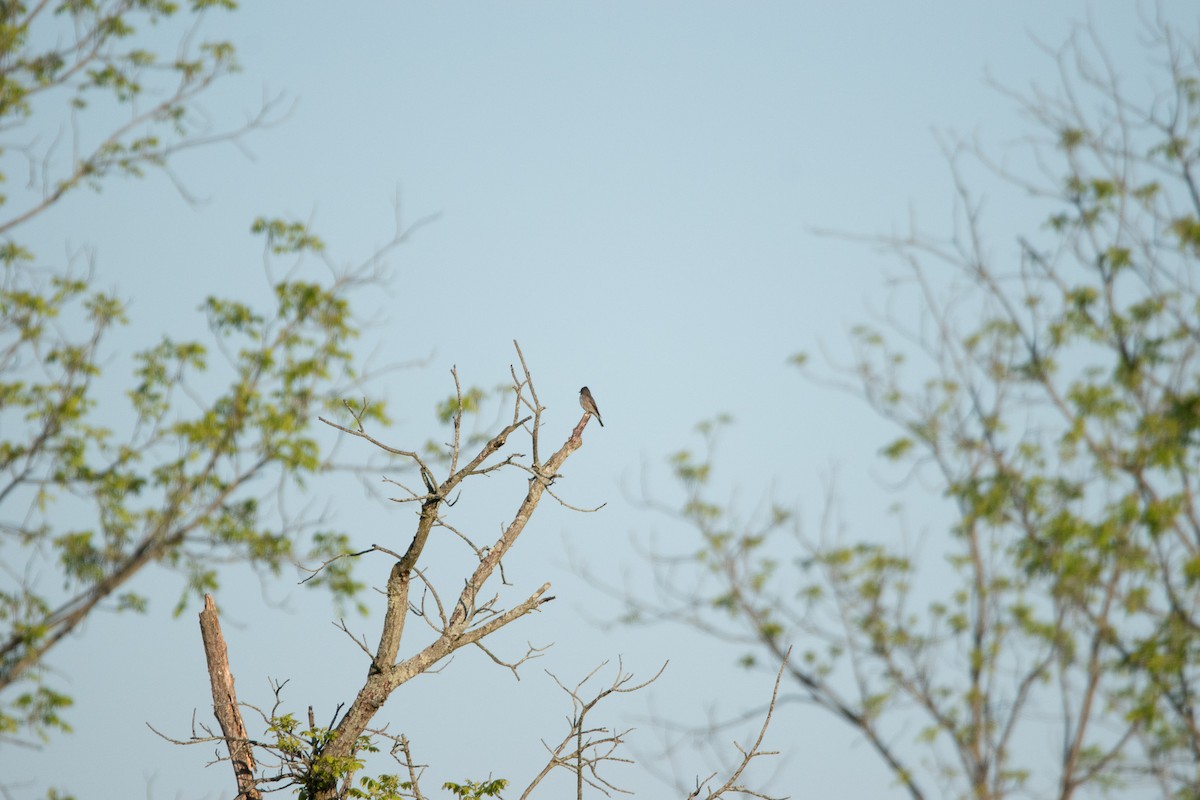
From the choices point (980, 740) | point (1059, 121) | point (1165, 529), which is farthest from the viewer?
point (980, 740)

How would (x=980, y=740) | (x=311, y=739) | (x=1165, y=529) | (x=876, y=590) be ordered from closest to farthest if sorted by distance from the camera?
1. (x=311, y=739)
2. (x=1165, y=529)
3. (x=980, y=740)
4. (x=876, y=590)

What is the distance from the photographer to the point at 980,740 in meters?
16.6

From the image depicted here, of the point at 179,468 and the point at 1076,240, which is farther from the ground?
the point at 1076,240

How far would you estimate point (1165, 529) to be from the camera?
12484mm

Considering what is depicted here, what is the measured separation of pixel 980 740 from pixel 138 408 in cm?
1371

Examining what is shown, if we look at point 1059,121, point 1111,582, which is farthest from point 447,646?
point 1059,121

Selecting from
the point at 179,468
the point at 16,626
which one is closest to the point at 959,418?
the point at 179,468

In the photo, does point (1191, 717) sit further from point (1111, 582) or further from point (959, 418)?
point (959, 418)


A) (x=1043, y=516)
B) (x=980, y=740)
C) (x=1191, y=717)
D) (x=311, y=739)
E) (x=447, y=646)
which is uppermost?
(x=1043, y=516)

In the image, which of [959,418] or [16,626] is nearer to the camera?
[16,626]

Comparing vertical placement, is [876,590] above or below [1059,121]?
below

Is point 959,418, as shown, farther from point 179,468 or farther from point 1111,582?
point 179,468

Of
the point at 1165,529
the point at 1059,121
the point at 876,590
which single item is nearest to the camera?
the point at 1165,529

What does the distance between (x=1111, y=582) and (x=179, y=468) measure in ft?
43.3
